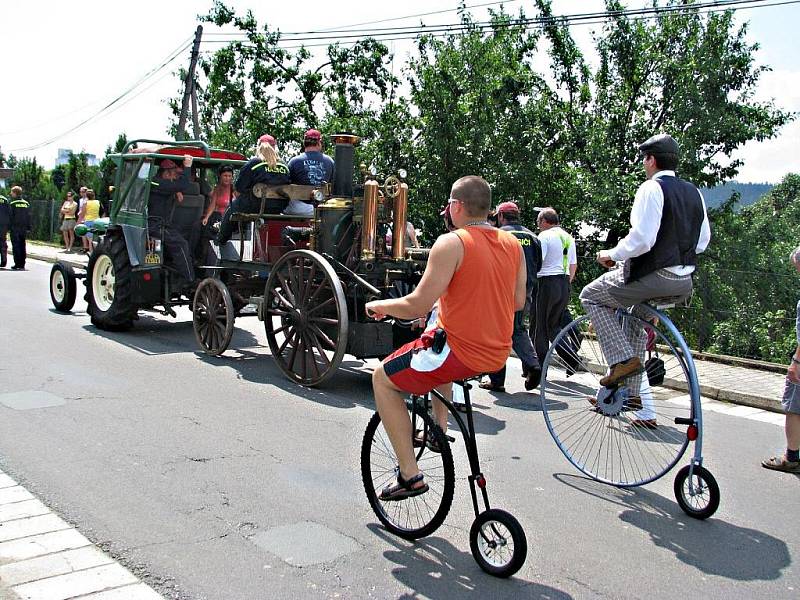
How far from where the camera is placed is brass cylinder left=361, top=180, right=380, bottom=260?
8148 mm

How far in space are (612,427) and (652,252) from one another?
1590mm

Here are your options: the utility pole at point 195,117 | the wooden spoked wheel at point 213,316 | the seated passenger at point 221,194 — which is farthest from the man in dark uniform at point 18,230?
the wooden spoked wheel at point 213,316

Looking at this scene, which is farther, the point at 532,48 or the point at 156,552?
the point at 532,48

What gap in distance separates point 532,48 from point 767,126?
234 inches

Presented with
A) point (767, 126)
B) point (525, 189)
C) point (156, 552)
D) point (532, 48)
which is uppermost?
point (532, 48)

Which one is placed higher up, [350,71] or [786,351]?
[350,71]

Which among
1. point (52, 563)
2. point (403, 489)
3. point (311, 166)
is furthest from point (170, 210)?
point (403, 489)

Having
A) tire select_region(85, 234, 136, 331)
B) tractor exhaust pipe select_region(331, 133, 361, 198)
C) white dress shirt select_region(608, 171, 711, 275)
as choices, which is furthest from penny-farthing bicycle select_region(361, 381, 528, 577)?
tire select_region(85, 234, 136, 331)

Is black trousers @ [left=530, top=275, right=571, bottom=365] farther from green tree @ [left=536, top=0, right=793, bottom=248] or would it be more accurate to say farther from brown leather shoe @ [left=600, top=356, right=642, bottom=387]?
green tree @ [left=536, top=0, right=793, bottom=248]

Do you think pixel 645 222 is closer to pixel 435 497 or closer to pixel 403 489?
pixel 435 497

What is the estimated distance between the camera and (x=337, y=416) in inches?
294

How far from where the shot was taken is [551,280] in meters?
9.59

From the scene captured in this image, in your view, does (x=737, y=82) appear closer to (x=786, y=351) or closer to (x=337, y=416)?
(x=786, y=351)

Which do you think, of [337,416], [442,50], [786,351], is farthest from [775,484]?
[442,50]
